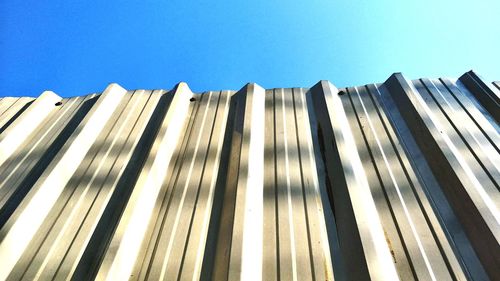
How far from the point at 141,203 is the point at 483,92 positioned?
11.4 ft

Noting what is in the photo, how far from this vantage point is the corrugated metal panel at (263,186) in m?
1.96

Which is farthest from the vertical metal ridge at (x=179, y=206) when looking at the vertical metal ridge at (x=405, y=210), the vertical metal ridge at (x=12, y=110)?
the vertical metal ridge at (x=12, y=110)

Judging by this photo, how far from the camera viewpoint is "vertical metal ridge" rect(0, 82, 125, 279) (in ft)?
7.13

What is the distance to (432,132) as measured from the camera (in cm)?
272

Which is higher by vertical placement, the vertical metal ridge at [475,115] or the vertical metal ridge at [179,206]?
the vertical metal ridge at [475,115]

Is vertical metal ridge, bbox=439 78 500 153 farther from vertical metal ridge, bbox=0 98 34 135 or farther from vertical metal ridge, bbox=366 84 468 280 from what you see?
vertical metal ridge, bbox=0 98 34 135

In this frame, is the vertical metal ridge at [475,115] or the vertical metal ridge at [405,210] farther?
the vertical metal ridge at [475,115]

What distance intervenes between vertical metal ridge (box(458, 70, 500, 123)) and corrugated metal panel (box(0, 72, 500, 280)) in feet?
0.05

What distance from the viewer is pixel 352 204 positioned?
2117 millimetres

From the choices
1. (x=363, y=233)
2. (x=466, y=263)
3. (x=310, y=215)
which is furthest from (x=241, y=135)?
(x=466, y=263)

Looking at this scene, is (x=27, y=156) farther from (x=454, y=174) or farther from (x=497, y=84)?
(x=497, y=84)

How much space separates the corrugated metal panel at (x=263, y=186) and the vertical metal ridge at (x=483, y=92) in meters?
0.01

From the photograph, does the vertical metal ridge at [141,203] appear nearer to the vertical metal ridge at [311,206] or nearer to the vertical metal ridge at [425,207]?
the vertical metal ridge at [311,206]

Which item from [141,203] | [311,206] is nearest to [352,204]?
[311,206]
